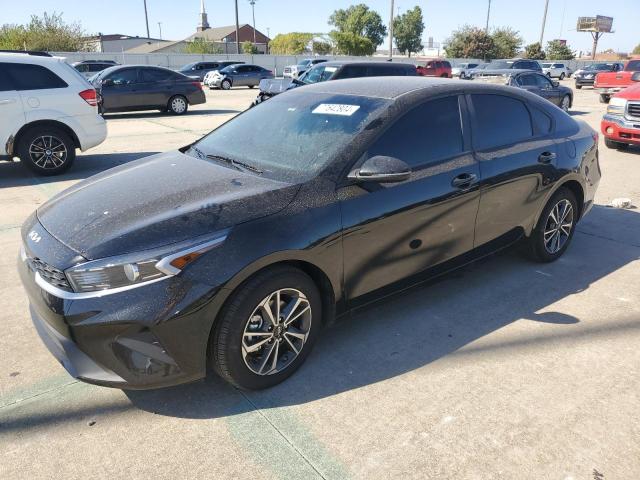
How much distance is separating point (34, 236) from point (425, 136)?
247 cm

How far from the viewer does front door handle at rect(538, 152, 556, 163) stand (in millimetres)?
4203

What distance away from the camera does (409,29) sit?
3718 inches

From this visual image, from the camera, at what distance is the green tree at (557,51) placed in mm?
66312

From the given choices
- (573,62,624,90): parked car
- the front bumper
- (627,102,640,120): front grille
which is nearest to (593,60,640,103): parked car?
(573,62,624,90): parked car

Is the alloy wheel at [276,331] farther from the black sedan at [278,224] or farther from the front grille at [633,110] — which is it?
the front grille at [633,110]

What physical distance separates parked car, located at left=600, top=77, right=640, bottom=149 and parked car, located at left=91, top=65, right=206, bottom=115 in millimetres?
11811

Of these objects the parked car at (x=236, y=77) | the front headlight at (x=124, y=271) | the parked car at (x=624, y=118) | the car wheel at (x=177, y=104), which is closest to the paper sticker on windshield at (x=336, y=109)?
the front headlight at (x=124, y=271)

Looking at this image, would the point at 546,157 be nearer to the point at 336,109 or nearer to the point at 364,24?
the point at 336,109

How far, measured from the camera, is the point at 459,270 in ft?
12.6

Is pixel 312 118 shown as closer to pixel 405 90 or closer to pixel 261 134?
pixel 261 134

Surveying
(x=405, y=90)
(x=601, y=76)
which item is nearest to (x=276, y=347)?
(x=405, y=90)

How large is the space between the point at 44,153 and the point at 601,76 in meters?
20.8

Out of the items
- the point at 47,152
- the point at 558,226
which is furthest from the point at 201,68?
the point at 558,226

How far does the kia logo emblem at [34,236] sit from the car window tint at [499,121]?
2921 millimetres
